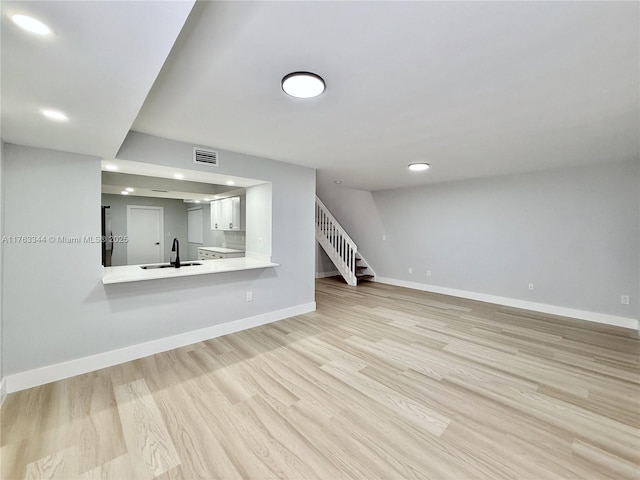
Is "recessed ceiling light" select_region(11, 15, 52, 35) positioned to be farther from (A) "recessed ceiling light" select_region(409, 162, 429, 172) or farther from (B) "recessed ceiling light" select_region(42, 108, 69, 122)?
(A) "recessed ceiling light" select_region(409, 162, 429, 172)

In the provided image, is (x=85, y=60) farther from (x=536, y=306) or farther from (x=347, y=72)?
(x=536, y=306)

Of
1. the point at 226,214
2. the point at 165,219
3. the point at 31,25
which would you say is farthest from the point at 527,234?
the point at 165,219

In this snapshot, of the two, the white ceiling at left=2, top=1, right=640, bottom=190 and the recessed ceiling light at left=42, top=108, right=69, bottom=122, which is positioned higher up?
the white ceiling at left=2, top=1, right=640, bottom=190

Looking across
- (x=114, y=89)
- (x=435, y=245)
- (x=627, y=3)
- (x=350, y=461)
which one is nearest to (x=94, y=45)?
(x=114, y=89)

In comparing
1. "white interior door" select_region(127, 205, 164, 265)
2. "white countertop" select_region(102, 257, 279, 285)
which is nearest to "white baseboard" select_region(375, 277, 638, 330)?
"white countertop" select_region(102, 257, 279, 285)

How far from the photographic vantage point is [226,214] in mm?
5406

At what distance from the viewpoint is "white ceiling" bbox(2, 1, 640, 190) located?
1178 millimetres

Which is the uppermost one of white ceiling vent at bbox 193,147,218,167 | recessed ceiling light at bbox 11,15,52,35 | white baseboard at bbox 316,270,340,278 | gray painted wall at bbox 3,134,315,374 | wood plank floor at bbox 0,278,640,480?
white ceiling vent at bbox 193,147,218,167

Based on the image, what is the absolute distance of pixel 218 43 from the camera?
1.42 m

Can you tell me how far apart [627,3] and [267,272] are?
3.73 meters

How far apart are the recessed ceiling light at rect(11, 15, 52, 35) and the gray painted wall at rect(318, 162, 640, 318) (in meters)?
5.78

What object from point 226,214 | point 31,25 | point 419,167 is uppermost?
point 419,167

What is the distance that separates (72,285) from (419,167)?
4.43m

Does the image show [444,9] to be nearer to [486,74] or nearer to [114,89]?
[486,74]
